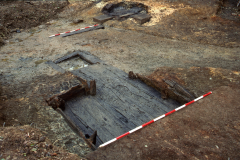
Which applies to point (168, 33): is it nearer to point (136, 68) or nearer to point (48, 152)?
point (136, 68)

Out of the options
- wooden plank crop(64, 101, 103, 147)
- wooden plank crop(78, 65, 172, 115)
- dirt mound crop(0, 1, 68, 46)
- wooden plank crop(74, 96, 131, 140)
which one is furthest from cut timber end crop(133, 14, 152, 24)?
wooden plank crop(64, 101, 103, 147)

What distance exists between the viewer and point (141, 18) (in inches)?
372

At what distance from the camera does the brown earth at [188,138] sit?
2.85 metres

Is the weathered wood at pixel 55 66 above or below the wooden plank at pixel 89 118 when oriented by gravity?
above

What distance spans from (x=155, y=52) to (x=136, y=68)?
1369 mm

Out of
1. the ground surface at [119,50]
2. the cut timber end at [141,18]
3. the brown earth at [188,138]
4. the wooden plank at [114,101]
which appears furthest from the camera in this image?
the cut timber end at [141,18]

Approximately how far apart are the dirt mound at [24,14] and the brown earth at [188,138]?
25.8 feet

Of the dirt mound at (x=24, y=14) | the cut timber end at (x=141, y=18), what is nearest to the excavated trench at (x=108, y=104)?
the cut timber end at (x=141, y=18)

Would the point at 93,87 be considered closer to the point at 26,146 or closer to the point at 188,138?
the point at 26,146

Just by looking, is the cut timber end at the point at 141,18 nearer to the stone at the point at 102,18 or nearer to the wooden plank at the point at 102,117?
the stone at the point at 102,18

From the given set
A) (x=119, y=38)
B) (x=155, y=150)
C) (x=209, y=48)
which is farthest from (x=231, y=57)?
(x=155, y=150)

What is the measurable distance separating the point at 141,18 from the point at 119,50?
3152mm

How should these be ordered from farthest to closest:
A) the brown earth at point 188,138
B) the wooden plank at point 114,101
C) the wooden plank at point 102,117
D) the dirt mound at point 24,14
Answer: the dirt mound at point 24,14, the wooden plank at point 114,101, the wooden plank at point 102,117, the brown earth at point 188,138

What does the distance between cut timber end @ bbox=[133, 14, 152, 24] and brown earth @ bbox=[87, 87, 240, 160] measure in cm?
658
